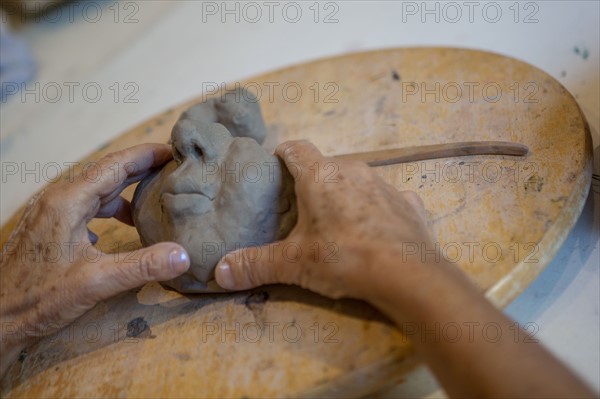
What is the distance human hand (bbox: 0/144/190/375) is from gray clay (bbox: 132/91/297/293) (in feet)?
0.24

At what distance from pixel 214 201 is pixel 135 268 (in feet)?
0.85

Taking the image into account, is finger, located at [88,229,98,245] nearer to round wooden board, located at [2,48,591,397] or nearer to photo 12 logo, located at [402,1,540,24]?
round wooden board, located at [2,48,591,397]

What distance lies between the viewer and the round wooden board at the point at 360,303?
1289 millimetres

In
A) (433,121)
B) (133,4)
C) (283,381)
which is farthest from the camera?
(133,4)

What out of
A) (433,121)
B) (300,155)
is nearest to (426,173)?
(433,121)

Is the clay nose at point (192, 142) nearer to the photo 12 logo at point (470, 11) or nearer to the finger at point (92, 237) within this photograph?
the finger at point (92, 237)

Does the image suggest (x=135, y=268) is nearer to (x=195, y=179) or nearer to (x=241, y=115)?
(x=195, y=179)

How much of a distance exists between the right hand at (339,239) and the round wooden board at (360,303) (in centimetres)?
11

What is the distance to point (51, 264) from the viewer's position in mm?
1452

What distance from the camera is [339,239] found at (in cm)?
123

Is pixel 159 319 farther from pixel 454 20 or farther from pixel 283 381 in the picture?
pixel 454 20

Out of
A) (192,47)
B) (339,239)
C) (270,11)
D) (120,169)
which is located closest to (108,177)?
(120,169)

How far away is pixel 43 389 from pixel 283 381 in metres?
0.67

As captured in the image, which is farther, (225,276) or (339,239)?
(225,276)
